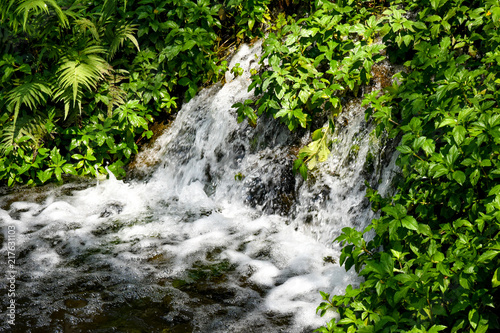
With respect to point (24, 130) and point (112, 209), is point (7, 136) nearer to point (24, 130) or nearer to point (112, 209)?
point (24, 130)

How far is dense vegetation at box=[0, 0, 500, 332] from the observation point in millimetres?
2750

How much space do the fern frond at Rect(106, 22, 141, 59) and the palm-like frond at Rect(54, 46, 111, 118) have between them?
147 mm

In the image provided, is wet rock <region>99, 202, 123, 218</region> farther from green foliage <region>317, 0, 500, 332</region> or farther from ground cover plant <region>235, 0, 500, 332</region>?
green foliage <region>317, 0, 500, 332</region>

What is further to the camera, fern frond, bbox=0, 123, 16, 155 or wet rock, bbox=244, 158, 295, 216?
fern frond, bbox=0, 123, 16, 155

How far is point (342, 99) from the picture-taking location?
16.8 feet

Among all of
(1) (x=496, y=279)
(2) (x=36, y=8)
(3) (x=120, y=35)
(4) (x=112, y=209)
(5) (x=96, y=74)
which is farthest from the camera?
(3) (x=120, y=35)

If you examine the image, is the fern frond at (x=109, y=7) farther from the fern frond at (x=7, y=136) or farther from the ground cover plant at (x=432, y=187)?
the ground cover plant at (x=432, y=187)

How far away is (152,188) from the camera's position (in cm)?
598

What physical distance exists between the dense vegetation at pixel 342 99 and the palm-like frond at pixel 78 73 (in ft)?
0.08

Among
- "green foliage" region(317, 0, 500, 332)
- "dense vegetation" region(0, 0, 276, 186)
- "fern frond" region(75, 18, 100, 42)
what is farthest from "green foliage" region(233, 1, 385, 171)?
"fern frond" region(75, 18, 100, 42)

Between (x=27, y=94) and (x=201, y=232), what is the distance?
294 centimetres

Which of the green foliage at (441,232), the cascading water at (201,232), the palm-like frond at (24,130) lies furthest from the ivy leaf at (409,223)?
the palm-like frond at (24,130)

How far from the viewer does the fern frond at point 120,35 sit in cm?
629

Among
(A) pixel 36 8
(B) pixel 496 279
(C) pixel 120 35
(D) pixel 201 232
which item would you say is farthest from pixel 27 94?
(B) pixel 496 279
